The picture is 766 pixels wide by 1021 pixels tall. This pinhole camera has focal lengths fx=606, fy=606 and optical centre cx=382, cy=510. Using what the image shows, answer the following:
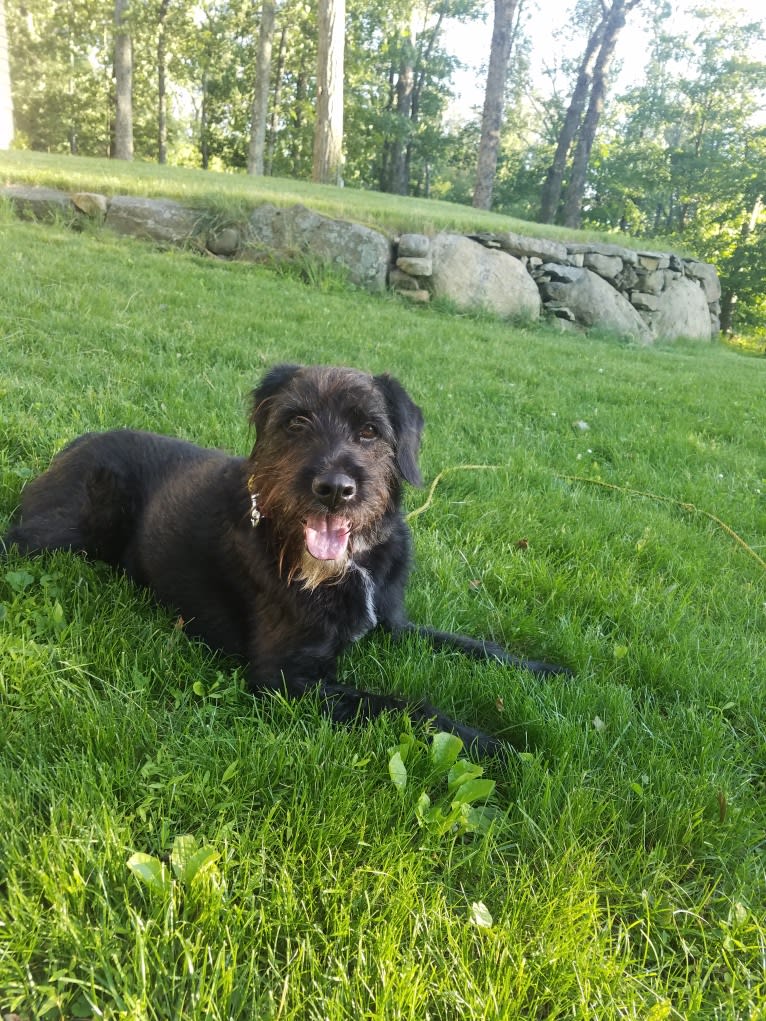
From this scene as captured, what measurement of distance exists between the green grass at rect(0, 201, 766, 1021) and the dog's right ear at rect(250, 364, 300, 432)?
1.03 m

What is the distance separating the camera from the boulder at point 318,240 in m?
11.2

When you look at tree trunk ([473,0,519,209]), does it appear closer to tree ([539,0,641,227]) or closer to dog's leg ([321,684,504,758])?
tree ([539,0,641,227])

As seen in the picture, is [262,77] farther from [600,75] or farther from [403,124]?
[403,124]

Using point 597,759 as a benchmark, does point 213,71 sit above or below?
above

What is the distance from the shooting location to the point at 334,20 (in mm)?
16156

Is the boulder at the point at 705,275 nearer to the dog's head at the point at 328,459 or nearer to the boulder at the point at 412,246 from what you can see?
the boulder at the point at 412,246

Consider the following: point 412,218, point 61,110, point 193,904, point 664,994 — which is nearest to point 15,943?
point 193,904

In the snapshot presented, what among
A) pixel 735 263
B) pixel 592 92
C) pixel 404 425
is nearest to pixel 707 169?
pixel 735 263

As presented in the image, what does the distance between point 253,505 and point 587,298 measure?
13.8 m

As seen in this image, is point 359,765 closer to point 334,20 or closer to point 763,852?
point 763,852

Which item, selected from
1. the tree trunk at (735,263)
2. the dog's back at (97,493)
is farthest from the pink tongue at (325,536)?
the tree trunk at (735,263)

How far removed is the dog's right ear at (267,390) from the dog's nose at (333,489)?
2.26 ft

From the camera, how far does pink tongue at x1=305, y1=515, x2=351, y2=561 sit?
7.97 ft

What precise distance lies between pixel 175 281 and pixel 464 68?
4449 centimetres
